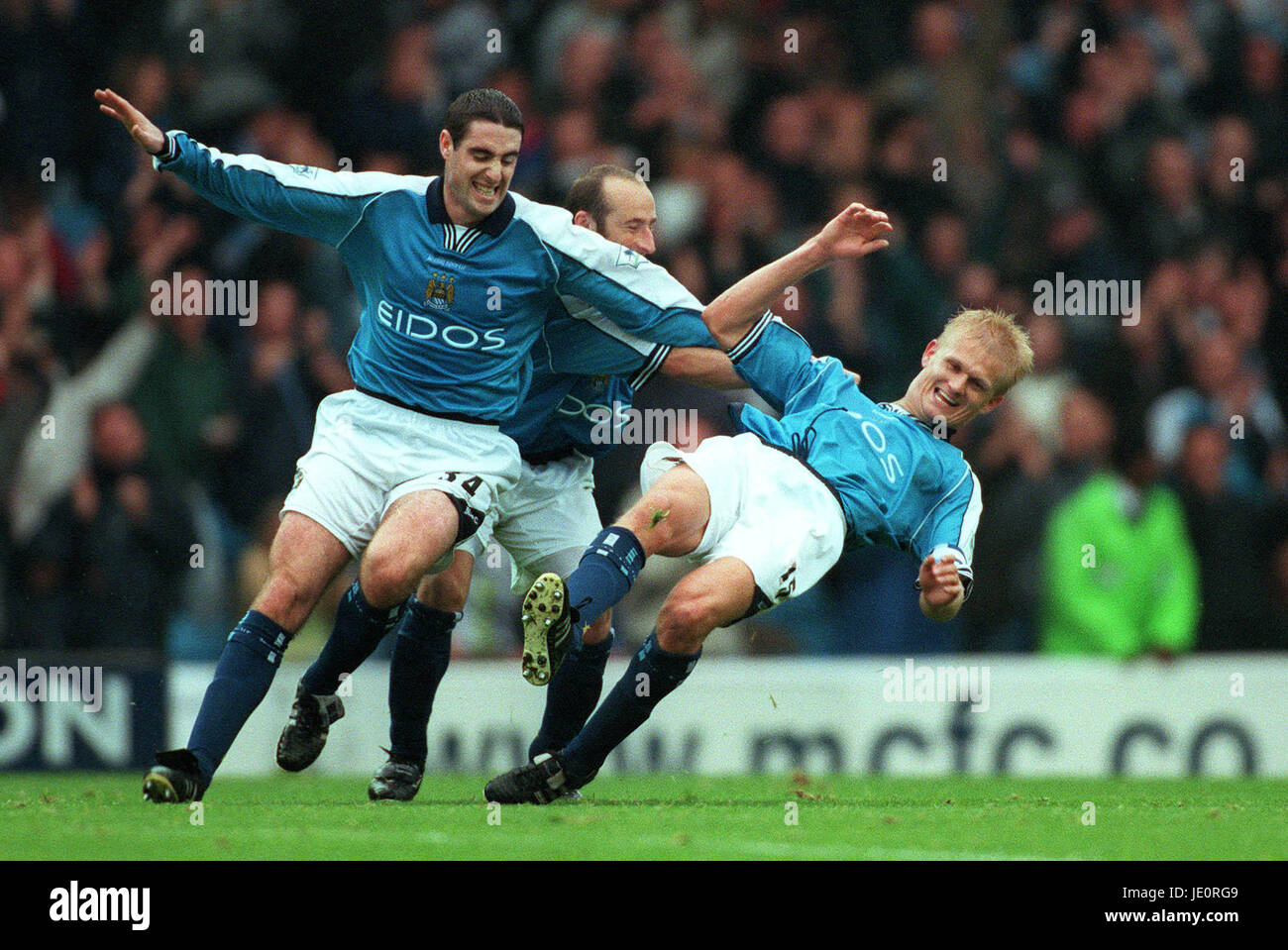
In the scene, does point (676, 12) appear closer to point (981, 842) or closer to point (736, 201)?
point (736, 201)

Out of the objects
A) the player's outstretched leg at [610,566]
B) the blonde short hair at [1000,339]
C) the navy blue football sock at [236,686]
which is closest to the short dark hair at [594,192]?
the player's outstretched leg at [610,566]

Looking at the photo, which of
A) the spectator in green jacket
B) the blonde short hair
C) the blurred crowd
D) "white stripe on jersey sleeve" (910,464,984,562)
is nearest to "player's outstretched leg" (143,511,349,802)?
"white stripe on jersey sleeve" (910,464,984,562)

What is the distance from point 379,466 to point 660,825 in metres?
1.55

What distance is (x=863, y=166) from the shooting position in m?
12.5

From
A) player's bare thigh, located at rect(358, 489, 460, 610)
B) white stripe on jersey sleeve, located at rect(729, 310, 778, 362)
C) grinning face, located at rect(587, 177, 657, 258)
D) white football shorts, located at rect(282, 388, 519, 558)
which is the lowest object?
player's bare thigh, located at rect(358, 489, 460, 610)

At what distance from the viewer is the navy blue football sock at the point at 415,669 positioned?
7082mm

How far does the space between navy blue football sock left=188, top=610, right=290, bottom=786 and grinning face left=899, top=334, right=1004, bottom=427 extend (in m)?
2.39

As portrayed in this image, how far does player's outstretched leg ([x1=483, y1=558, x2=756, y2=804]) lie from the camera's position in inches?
248

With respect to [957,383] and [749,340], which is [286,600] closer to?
[749,340]

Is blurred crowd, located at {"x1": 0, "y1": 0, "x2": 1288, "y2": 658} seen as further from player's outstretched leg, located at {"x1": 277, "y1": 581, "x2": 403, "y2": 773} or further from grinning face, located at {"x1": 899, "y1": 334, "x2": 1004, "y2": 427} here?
player's outstretched leg, located at {"x1": 277, "y1": 581, "x2": 403, "y2": 773}

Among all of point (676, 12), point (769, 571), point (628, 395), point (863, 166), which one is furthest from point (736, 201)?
point (769, 571)

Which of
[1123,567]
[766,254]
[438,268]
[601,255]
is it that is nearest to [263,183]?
[438,268]

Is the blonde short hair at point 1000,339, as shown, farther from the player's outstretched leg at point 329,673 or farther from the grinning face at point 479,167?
the player's outstretched leg at point 329,673
